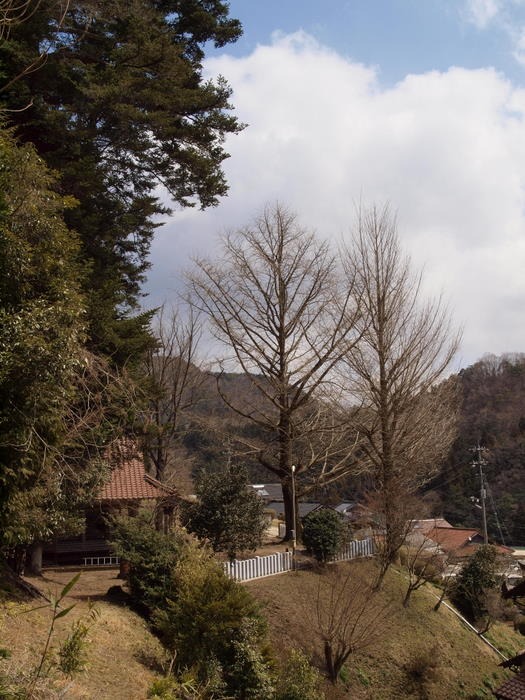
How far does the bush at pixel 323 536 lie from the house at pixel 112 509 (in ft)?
15.5

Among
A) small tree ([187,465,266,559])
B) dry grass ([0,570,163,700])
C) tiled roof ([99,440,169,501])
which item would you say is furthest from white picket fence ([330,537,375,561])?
dry grass ([0,570,163,700])

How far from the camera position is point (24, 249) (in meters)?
9.60

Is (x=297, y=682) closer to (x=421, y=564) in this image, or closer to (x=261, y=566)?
(x=261, y=566)

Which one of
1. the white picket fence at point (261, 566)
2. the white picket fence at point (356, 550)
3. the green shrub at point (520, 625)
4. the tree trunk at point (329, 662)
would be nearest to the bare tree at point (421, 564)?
the white picket fence at point (356, 550)

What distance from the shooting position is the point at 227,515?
16.4 m

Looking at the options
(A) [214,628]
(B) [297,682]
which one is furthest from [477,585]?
(A) [214,628]

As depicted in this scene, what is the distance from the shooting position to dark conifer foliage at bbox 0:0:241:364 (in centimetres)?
1334

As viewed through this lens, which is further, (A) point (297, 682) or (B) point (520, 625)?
(B) point (520, 625)

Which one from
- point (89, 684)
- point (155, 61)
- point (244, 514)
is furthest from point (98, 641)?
point (155, 61)

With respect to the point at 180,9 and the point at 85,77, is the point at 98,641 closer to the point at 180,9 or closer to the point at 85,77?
the point at 85,77

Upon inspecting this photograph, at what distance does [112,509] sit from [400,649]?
8996 millimetres

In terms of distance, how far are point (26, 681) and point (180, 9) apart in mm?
17000

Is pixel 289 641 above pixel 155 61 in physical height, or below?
below

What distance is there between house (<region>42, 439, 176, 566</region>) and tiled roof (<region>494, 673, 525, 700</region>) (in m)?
10.3
